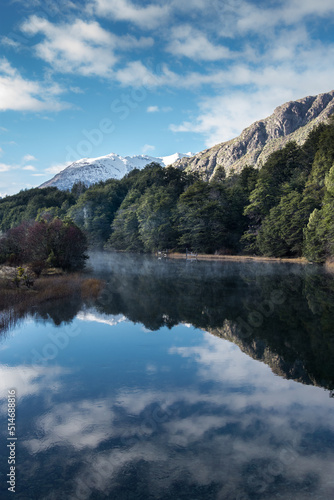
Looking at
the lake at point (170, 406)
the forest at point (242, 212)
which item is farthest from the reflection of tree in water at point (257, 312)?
the forest at point (242, 212)

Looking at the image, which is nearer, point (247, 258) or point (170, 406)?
point (170, 406)

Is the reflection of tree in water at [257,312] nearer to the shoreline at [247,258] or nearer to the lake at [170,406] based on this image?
the lake at [170,406]

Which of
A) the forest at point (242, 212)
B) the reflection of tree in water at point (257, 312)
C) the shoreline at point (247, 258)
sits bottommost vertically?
the shoreline at point (247, 258)

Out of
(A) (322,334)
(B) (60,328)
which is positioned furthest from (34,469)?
(A) (322,334)

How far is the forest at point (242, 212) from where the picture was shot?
51875 millimetres

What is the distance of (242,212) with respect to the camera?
74.9 metres

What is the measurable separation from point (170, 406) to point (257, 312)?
10.7 meters

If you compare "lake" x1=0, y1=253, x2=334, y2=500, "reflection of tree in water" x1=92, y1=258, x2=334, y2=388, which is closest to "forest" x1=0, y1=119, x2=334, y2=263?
"reflection of tree in water" x1=92, y1=258, x2=334, y2=388

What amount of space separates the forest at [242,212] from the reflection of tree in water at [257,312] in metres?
17.7

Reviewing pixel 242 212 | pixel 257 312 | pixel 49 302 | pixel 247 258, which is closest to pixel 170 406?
pixel 257 312

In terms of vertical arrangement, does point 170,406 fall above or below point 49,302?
below

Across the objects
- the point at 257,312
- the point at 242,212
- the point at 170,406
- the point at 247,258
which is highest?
the point at 242,212

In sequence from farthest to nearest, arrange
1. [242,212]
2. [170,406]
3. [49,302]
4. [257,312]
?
[242,212] → [49,302] → [257,312] → [170,406]

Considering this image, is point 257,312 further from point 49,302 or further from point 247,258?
point 247,258
